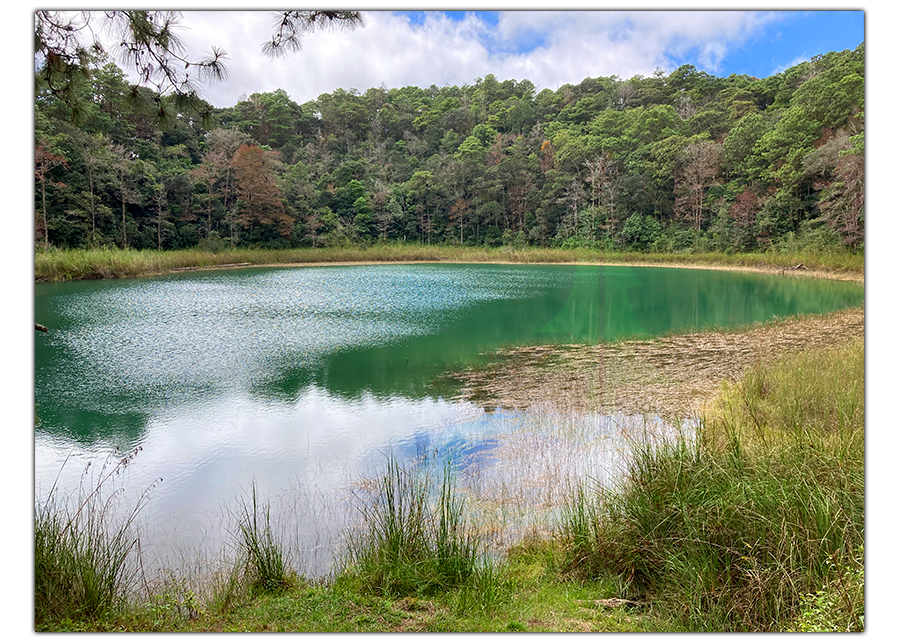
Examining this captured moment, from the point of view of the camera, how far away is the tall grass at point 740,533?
1.79 metres

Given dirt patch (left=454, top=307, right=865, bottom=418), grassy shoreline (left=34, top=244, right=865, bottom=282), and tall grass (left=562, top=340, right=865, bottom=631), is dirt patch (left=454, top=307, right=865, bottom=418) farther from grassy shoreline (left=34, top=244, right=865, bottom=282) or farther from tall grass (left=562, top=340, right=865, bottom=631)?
grassy shoreline (left=34, top=244, right=865, bottom=282)

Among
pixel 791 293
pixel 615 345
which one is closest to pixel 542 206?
pixel 791 293

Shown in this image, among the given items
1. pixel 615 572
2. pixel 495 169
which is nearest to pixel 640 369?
pixel 615 572

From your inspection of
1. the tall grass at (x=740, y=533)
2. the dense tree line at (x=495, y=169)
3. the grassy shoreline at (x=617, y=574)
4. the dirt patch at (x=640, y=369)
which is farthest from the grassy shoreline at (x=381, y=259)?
the tall grass at (x=740, y=533)

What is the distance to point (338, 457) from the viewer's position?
4.11 metres

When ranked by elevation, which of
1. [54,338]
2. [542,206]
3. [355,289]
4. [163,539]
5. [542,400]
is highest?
[542,206]

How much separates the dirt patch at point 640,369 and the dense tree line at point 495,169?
11.0 m

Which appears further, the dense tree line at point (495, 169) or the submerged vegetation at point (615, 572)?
the dense tree line at point (495, 169)

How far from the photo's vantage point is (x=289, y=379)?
645 centimetres

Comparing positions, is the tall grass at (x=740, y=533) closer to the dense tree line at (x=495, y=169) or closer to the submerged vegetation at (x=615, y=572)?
the submerged vegetation at (x=615, y=572)

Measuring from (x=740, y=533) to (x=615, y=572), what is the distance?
54 cm

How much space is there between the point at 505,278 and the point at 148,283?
12102 millimetres

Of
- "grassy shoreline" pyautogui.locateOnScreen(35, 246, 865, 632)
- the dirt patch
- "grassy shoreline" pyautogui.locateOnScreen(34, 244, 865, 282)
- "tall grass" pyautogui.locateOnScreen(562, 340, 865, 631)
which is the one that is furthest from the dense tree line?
"tall grass" pyautogui.locateOnScreen(562, 340, 865, 631)

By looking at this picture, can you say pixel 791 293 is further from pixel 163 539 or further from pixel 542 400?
pixel 163 539
